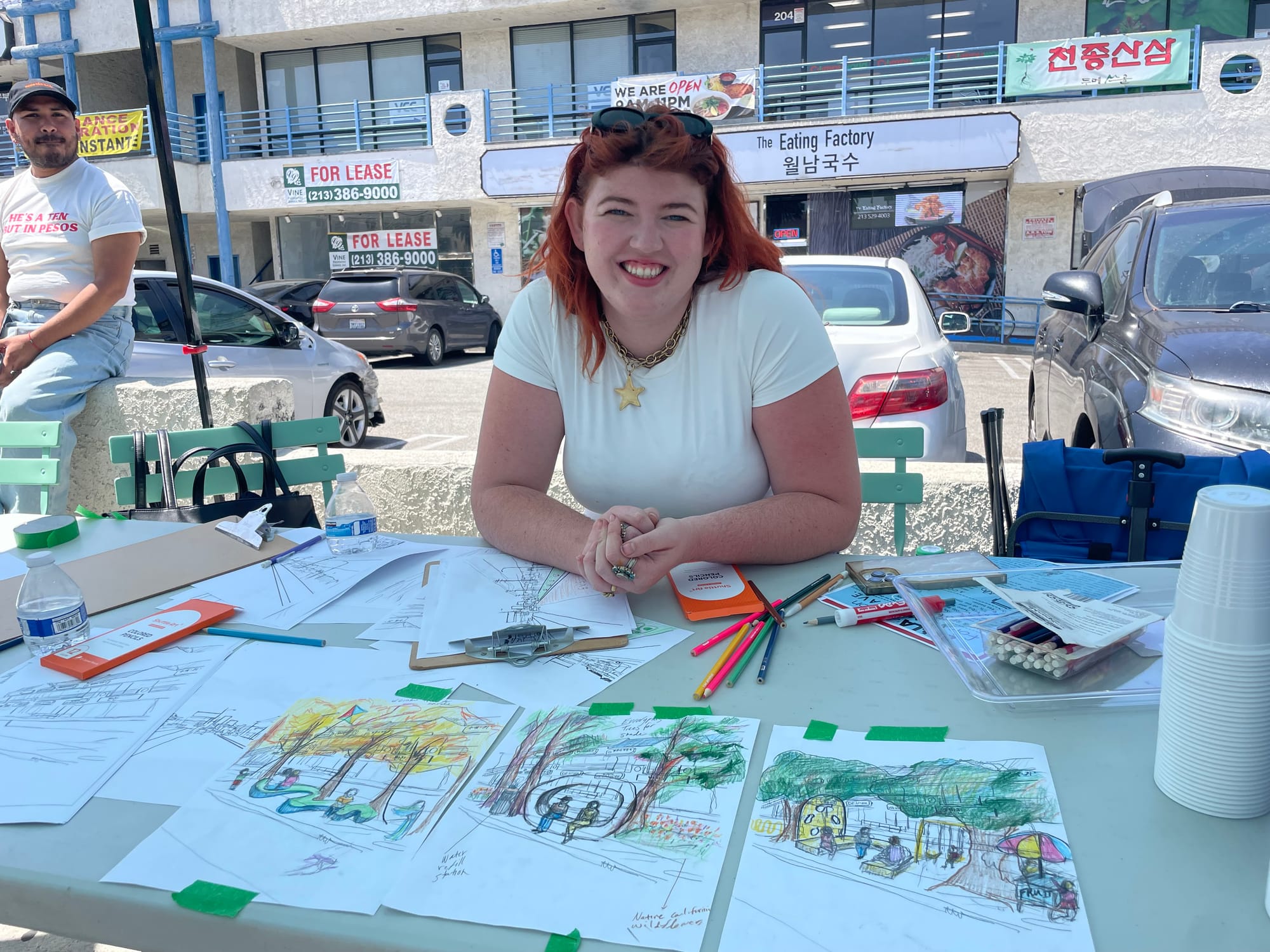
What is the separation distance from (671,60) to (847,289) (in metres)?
15.2

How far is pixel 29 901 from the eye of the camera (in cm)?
93

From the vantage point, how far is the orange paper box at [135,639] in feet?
4.66

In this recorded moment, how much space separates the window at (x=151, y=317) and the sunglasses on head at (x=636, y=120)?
5087 millimetres

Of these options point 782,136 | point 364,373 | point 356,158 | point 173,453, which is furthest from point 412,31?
point 173,453

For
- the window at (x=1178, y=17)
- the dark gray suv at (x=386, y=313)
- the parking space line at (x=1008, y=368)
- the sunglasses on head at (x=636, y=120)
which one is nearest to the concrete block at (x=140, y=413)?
the sunglasses on head at (x=636, y=120)

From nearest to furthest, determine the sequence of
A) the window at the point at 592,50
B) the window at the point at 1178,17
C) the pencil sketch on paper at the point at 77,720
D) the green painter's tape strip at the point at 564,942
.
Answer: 1. the green painter's tape strip at the point at 564,942
2. the pencil sketch on paper at the point at 77,720
3. the window at the point at 1178,17
4. the window at the point at 592,50

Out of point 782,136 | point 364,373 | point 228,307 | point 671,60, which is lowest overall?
point 364,373

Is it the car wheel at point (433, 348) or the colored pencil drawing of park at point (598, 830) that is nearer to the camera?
the colored pencil drawing of park at point (598, 830)

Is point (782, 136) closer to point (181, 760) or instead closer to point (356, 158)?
point (356, 158)

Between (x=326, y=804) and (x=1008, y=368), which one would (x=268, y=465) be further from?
(x=1008, y=368)

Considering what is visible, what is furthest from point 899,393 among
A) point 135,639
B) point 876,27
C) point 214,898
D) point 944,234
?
point 876,27

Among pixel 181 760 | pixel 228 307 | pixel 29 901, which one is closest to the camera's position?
pixel 29 901

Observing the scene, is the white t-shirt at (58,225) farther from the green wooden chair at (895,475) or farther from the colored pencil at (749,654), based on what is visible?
the colored pencil at (749,654)

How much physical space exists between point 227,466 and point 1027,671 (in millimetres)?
2655
